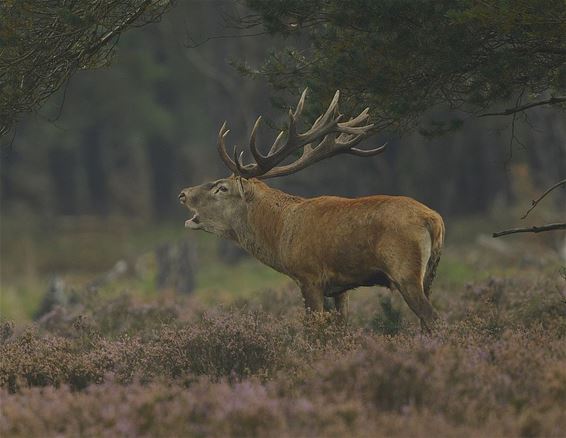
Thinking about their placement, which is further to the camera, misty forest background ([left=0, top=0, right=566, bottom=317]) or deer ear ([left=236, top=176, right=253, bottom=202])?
misty forest background ([left=0, top=0, right=566, bottom=317])

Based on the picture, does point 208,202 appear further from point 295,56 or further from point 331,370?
point 331,370

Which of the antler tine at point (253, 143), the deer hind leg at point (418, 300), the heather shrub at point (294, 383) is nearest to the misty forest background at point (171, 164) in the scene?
the antler tine at point (253, 143)

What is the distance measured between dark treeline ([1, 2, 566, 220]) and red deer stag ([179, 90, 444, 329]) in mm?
18438

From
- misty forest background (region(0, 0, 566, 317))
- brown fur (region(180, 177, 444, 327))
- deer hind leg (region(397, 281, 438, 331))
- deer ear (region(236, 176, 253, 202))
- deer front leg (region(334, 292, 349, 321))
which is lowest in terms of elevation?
misty forest background (region(0, 0, 566, 317))

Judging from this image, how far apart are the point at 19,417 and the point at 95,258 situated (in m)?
30.0

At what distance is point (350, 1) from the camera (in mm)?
8688

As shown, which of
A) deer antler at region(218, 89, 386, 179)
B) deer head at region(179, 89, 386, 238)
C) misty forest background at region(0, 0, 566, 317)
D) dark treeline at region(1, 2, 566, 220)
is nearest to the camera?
deer antler at region(218, 89, 386, 179)

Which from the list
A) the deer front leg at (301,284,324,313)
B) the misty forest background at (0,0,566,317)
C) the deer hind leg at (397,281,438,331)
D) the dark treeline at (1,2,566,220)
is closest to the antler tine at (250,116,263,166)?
the deer front leg at (301,284,324,313)

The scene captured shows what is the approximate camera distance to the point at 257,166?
33.4 feet

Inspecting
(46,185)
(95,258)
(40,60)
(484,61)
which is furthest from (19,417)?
(46,185)

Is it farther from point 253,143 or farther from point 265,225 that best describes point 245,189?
point 253,143

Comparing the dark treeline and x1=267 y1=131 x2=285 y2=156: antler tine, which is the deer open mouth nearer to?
x1=267 y1=131 x2=285 y2=156: antler tine

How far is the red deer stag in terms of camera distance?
8812mm

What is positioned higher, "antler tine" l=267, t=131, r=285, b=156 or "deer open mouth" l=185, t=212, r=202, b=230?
"antler tine" l=267, t=131, r=285, b=156
